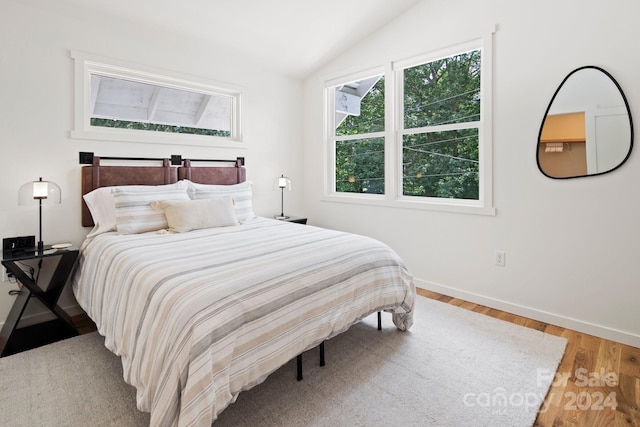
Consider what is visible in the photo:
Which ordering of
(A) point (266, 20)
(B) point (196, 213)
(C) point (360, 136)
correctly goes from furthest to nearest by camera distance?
(C) point (360, 136), (A) point (266, 20), (B) point (196, 213)

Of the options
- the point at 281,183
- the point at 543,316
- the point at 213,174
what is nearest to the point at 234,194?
the point at 213,174

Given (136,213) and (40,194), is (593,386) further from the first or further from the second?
(40,194)

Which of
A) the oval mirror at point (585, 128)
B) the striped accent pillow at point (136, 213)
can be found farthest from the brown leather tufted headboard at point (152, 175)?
the oval mirror at point (585, 128)

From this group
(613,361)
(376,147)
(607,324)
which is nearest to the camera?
(613,361)

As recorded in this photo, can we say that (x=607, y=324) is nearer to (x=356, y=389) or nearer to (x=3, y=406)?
(x=356, y=389)

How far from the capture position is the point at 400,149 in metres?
3.68

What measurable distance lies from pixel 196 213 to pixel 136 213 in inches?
17.1

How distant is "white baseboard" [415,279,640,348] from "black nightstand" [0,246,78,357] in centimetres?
304

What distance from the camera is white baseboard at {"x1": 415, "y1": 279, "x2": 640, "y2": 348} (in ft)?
7.79

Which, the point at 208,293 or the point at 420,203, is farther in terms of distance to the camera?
the point at 420,203

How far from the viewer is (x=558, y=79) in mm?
2557

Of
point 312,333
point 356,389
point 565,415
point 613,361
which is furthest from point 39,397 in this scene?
point 613,361

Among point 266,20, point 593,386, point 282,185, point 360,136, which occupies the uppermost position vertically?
point 266,20

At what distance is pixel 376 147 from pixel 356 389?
8.79ft
